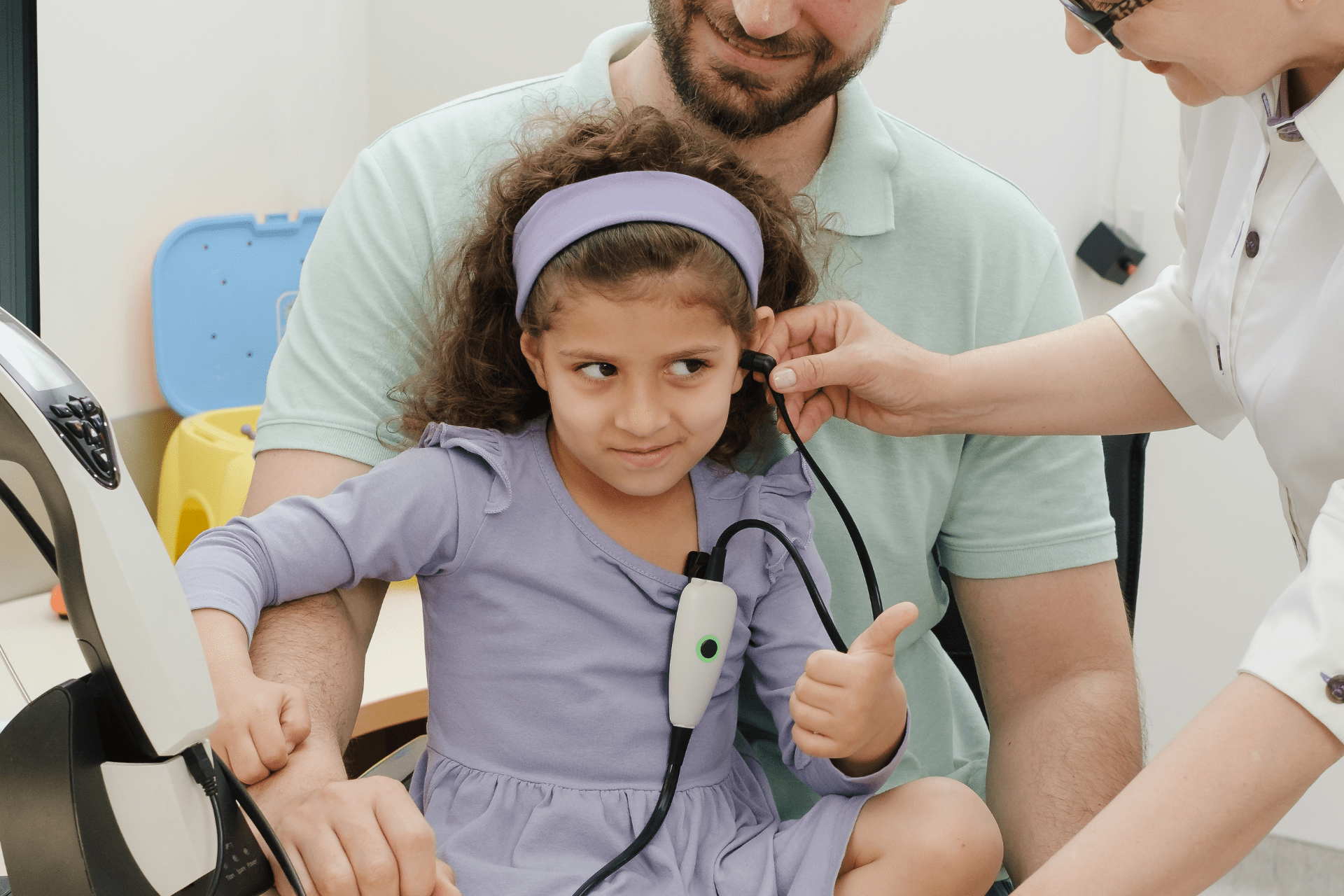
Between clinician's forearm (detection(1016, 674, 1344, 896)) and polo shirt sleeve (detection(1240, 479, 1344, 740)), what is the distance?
1cm

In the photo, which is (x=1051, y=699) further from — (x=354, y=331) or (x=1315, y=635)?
(x=354, y=331)

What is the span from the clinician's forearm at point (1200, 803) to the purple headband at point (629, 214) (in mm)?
537

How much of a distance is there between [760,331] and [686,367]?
0.14 meters

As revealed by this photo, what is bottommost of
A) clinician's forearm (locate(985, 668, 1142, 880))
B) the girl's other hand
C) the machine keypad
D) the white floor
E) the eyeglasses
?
the white floor

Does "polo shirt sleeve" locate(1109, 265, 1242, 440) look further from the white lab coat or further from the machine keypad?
the machine keypad

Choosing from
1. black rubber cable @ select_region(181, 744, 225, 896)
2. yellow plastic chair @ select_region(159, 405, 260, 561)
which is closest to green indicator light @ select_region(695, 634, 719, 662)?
black rubber cable @ select_region(181, 744, 225, 896)

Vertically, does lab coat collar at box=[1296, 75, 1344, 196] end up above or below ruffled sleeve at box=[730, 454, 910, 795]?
above

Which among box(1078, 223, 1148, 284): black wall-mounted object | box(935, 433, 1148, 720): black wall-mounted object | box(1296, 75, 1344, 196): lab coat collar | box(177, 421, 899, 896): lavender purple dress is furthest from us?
box(1078, 223, 1148, 284): black wall-mounted object

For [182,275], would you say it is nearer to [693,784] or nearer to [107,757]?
[693,784]

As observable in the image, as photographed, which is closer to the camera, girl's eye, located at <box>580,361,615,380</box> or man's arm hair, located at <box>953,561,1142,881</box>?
girl's eye, located at <box>580,361,615,380</box>

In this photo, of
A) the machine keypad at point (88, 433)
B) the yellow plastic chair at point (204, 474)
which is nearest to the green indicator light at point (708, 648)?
the machine keypad at point (88, 433)

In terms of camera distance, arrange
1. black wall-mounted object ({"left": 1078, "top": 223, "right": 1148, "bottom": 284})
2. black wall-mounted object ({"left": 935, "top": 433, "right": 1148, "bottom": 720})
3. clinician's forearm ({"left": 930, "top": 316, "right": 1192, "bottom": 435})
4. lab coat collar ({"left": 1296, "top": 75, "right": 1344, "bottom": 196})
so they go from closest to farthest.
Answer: lab coat collar ({"left": 1296, "top": 75, "right": 1344, "bottom": 196}) < clinician's forearm ({"left": 930, "top": 316, "right": 1192, "bottom": 435}) < black wall-mounted object ({"left": 935, "top": 433, "right": 1148, "bottom": 720}) < black wall-mounted object ({"left": 1078, "top": 223, "right": 1148, "bottom": 284})

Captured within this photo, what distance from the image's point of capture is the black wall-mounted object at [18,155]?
1643 millimetres

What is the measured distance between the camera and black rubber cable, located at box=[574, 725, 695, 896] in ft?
2.89
